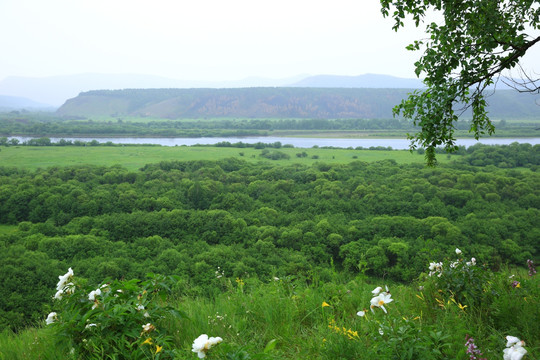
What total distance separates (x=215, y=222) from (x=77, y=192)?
1344 centimetres

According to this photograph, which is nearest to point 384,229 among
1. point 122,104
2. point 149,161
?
point 149,161

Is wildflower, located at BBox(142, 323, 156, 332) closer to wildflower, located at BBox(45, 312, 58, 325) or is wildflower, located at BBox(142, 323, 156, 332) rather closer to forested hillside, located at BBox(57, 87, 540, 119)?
wildflower, located at BBox(45, 312, 58, 325)

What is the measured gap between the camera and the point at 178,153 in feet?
177

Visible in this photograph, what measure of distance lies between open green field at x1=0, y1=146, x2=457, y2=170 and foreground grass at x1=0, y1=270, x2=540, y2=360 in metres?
42.2

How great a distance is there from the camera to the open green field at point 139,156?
45.7 m

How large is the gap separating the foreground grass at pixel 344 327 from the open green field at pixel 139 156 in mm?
42174

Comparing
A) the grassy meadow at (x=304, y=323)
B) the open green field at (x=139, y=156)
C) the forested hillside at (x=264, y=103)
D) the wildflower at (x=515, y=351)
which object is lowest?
the open green field at (x=139, y=156)

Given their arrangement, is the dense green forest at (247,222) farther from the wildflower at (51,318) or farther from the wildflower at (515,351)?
the wildflower at (515,351)

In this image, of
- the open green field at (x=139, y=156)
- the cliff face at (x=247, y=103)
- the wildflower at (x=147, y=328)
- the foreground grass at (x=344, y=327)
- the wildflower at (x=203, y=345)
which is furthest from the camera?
the cliff face at (x=247, y=103)

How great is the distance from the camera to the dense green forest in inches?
656

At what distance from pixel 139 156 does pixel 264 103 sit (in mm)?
95645

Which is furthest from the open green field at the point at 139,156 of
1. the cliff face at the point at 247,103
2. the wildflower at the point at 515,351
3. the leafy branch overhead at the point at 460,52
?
the cliff face at the point at 247,103

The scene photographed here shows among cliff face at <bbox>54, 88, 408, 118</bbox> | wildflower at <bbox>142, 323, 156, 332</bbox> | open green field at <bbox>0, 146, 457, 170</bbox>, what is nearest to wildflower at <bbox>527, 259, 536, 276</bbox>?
wildflower at <bbox>142, 323, 156, 332</bbox>

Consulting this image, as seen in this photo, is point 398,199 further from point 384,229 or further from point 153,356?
point 153,356
